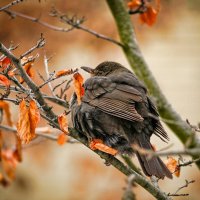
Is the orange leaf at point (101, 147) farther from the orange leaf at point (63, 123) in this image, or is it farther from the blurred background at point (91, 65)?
the blurred background at point (91, 65)

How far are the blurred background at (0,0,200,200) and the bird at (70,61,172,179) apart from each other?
298 centimetres

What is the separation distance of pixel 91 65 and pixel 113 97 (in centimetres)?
360

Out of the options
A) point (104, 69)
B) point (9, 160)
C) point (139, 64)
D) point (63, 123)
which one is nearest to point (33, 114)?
point (63, 123)

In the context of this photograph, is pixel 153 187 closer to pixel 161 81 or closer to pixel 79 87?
pixel 79 87

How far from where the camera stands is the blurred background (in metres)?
8.13

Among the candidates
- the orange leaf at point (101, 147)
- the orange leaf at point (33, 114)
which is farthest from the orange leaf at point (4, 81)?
the orange leaf at point (101, 147)

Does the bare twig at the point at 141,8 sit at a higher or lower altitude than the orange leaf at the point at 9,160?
higher

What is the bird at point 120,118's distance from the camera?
4586 millimetres

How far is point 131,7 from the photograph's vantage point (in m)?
5.02

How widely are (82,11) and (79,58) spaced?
2.04 ft

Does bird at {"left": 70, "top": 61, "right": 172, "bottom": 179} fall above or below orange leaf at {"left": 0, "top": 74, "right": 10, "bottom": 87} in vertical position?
above

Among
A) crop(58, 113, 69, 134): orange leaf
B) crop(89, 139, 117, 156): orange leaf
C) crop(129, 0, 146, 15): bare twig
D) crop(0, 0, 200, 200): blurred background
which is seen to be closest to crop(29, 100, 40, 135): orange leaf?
crop(58, 113, 69, 134): orange leaf

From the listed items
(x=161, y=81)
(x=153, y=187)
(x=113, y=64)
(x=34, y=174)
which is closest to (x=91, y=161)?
(x=34, y=174)

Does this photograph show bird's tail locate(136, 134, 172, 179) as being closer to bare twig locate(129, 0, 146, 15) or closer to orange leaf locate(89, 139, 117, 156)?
orange leaf locate(89, 139, 117, 156)
